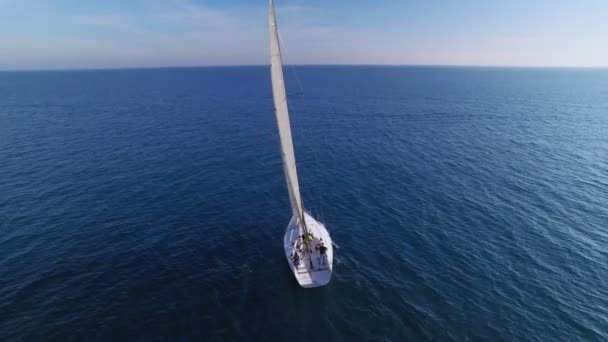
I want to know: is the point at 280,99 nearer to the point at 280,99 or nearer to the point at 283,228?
the point at 280,99

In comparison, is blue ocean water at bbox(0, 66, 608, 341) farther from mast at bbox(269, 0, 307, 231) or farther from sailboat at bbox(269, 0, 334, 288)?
mast at bbox(269, 0, 307, 231)

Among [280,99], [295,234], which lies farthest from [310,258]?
[280,99]

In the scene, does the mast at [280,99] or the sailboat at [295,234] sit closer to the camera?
the mast at [280,99]

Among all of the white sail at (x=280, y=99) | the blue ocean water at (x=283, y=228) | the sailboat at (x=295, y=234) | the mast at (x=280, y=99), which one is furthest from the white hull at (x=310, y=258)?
the white sail at (x=280, y=99)

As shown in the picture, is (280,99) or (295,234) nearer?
(280,99)

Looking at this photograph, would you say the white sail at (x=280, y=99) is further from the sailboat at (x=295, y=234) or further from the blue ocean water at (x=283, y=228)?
the blue ocean water at (x=283, y=228)

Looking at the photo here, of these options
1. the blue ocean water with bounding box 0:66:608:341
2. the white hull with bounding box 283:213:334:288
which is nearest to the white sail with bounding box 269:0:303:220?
the white hull with bounding box 283:213:334:288

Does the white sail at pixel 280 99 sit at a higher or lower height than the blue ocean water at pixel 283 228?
higher
